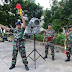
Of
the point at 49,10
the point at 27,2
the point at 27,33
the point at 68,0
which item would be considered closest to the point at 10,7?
the point at 27,2

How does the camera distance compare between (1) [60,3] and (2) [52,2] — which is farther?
(2) [52,2]

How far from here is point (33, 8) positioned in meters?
11.8

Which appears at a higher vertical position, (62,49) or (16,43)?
(16,43)

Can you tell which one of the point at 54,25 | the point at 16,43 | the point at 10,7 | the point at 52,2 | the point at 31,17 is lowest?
the point at 16,43

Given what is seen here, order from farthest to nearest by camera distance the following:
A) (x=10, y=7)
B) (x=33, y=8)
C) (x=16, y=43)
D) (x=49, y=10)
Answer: (x=49, y=10) < (x=33, y=8) < (x=10, y=7) < (x=16, y=43)

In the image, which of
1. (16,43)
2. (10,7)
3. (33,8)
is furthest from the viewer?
(33,8)

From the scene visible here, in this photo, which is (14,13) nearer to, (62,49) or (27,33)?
(27,33)

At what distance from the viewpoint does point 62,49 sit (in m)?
6.21

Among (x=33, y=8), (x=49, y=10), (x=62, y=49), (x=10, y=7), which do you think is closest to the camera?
(x=62, y=49)

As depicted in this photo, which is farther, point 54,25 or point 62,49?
point 54,25

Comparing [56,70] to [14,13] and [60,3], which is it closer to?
[14,13]

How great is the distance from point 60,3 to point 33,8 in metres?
3.73

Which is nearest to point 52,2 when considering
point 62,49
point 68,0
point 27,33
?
point 68,0

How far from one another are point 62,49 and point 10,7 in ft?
25.7
